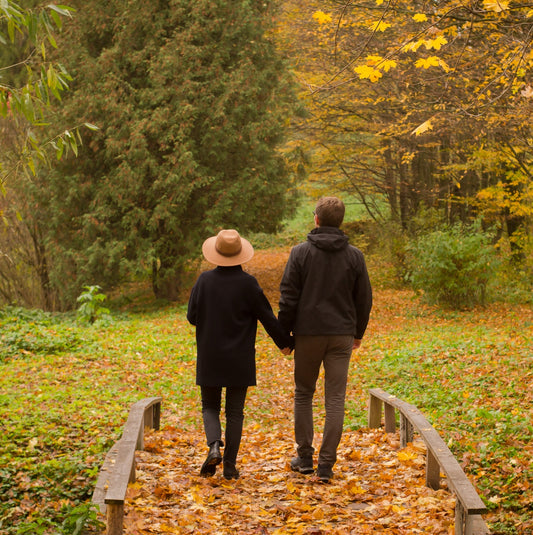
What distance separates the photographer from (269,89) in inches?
792

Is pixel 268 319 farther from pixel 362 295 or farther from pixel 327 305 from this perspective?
pixel 362 295

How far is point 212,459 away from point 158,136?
545 inches

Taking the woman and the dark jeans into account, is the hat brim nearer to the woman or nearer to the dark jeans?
the woman

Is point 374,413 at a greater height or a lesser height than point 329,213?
lesser

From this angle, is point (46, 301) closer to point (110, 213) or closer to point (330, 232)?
point (110, 213)

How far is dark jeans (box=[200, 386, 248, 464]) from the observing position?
18.2 ft

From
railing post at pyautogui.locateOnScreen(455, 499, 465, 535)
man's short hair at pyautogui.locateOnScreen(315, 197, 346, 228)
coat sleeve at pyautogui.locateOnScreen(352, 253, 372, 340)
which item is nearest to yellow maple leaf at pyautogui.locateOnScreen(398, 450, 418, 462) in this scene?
coat sleeve at pyautogui.locateOnScreen(352, 253, 372, 340)

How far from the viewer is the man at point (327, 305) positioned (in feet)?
17.6

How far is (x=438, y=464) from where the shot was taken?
5121 millimetres

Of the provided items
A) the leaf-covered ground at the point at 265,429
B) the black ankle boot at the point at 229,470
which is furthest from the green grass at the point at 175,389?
the black ankle boot at the point at 229,470

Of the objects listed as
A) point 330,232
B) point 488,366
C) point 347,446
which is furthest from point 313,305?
point 488,366

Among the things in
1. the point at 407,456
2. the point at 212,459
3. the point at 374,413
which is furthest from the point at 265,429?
the point at 212,459

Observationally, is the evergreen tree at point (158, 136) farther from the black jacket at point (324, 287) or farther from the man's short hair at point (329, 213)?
the black jacket at point (324, 287)

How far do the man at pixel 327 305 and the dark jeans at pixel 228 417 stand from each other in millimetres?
565
